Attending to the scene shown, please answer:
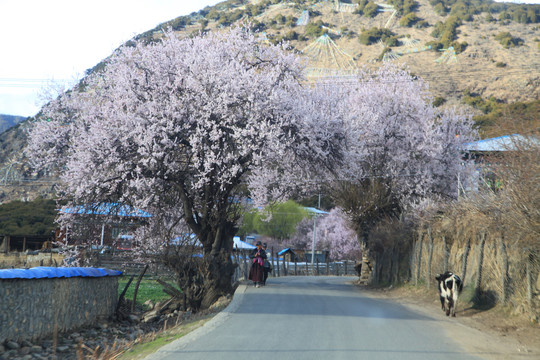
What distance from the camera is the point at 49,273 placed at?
48.4ft

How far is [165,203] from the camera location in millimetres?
20672

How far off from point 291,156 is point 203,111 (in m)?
4.01

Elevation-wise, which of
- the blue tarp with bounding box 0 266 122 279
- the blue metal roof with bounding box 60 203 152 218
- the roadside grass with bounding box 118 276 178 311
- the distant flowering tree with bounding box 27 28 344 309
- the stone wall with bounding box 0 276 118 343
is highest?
the distant flowering tree with bounding box 27 28 344 309

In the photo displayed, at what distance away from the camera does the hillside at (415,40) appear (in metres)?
84.6

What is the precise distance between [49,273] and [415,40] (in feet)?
372

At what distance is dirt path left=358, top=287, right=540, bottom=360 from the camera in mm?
8539

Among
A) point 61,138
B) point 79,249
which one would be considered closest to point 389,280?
point 79,249

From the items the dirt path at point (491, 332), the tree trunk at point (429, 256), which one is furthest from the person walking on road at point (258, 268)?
the dirt path at point (491, 332)

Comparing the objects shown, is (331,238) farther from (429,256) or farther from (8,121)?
(8,121)

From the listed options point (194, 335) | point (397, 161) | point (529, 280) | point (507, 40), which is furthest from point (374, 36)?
point (194, 335)

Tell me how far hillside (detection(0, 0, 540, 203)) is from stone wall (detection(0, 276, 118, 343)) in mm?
45376

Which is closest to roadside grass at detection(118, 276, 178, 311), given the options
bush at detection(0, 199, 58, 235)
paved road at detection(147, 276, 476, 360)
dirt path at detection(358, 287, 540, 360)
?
paved road at detection(147, 276, 476, 360)

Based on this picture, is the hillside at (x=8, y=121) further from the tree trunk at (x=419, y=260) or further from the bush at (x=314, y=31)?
the tree trunk at (x=419, y=260)

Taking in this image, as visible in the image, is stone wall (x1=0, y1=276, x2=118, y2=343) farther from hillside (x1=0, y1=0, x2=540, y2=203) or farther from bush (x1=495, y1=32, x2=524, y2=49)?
bush (x1=495, y1=32, x2=524, y2=49)
